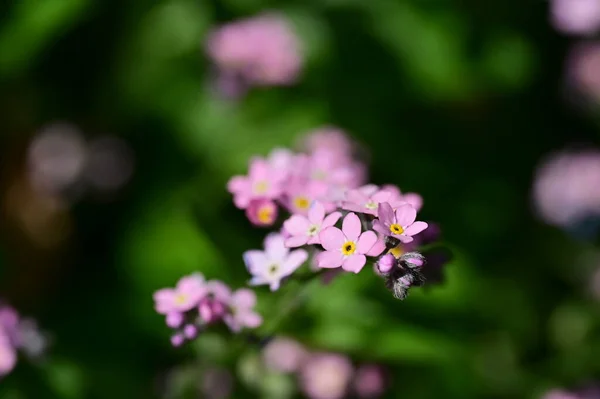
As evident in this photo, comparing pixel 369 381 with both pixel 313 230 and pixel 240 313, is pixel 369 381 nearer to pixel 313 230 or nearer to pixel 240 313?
pixel 240 313

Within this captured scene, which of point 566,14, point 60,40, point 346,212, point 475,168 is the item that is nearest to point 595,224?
point 475,168

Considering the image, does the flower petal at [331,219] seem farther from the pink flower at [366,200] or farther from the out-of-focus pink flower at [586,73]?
the out-of-focus pink flower at [586,73]

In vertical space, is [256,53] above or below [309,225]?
above

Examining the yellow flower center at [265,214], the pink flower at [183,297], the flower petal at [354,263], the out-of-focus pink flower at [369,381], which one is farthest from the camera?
the out-of-focus pink flower at [369,381]

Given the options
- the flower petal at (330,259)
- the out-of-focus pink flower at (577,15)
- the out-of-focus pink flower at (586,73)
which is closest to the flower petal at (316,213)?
the flower petal at (330,259)

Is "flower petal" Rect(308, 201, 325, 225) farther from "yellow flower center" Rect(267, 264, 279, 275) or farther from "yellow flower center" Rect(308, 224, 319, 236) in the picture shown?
"yellow flower center" Rect(267, 264, 279, 275)

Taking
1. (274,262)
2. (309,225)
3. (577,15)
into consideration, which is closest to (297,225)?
(309,225)

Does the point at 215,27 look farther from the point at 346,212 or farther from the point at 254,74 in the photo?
the point at 346,212
